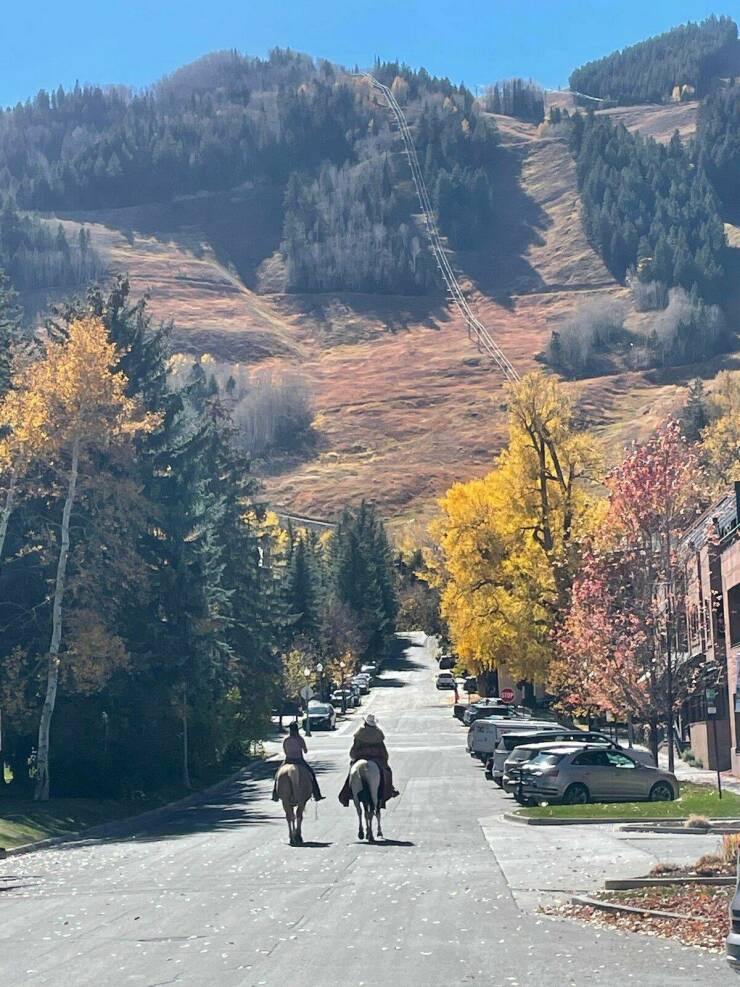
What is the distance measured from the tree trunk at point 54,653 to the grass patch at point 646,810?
11580mm

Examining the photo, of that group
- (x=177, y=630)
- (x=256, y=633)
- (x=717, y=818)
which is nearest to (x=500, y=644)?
(x=256, y=633)

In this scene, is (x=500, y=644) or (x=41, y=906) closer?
(x=41, y=906)

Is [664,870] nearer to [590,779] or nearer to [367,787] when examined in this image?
[367,787]

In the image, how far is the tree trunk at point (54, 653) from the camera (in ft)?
109

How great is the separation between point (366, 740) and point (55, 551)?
1535cm

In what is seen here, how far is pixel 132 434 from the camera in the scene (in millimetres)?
34969

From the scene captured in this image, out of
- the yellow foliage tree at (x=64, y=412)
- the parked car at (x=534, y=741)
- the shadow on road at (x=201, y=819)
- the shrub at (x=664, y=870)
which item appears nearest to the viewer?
the shrub at (x=664, y=870)

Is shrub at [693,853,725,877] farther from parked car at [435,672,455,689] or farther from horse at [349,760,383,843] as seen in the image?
parked car at [435,672,455,689]

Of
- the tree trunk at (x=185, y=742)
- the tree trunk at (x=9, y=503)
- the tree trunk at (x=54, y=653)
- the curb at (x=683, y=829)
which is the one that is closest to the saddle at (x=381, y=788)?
the curb at (x=683, y=829)

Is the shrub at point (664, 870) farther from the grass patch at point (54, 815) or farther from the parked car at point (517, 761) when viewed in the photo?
the parked car at point (517, 761)

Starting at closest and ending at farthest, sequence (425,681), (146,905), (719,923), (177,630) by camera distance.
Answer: (719,923)
(146,905)
(177,630)
(425,681)

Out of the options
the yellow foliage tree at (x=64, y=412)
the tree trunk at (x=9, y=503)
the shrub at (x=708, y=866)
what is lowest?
the shrub at (x=708, y=866)

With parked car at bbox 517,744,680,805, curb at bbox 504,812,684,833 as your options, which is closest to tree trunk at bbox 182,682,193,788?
parked car at bbox 517,744,680,805

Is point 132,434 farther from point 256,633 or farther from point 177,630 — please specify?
point 256,633
